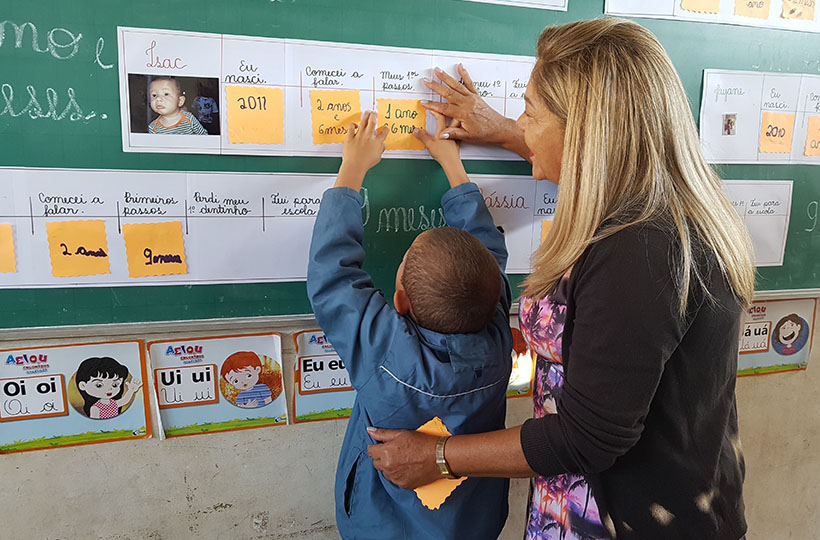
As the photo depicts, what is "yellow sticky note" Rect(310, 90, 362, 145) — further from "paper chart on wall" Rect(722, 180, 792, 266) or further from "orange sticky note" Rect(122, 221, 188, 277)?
"paper chart on wall" Rect(722, 180, 792, 266)

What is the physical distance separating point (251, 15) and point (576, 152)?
0.81 metres

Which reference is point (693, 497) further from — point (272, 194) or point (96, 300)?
point (96, 300)

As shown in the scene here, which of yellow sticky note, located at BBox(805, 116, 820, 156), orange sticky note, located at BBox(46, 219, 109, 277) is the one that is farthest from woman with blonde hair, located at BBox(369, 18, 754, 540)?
yellow sticky note, located at BBox(805, 116, 820, 156)

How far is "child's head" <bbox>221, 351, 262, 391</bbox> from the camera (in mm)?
1487

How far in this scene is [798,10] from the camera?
170 cm

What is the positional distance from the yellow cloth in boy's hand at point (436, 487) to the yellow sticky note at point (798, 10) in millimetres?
1541

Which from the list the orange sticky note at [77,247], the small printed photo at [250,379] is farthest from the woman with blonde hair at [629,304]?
the orange sticky note at [77,247]

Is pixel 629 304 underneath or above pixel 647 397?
above

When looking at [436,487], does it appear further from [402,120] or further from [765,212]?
[765,212]

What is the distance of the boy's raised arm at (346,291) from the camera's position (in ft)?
3.59

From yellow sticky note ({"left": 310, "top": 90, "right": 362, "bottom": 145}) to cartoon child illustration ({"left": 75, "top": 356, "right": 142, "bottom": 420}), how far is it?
2.37 ft

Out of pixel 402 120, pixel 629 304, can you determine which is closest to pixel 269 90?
pixel 402 120

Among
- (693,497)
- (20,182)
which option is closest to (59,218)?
(20,182)

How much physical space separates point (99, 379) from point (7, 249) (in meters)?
0.36
